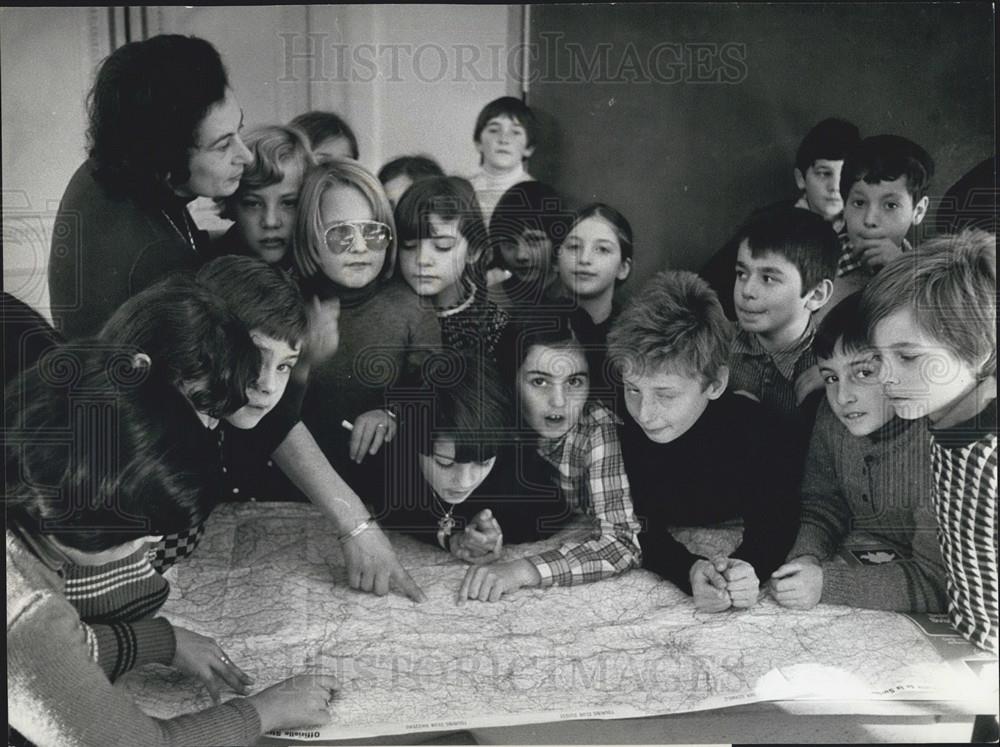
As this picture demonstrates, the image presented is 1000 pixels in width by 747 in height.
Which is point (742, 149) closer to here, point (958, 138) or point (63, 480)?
point (958, 138)

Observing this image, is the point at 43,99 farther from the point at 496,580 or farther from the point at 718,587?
the point at 718,587

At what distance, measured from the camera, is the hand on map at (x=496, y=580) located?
254 centimetres

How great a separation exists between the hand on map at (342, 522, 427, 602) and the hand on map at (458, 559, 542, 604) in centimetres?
13

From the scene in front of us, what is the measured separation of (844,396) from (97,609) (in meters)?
1.72

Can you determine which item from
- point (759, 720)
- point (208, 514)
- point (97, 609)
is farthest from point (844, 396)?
point (97, 609)

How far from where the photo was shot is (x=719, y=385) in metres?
2.56

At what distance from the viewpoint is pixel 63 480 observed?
2.45 m

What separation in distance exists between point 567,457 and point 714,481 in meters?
0.34

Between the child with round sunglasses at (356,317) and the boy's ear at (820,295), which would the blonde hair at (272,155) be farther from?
the boy's ear at (820,295)

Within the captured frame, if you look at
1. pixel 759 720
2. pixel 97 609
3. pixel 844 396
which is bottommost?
pixel 759 720

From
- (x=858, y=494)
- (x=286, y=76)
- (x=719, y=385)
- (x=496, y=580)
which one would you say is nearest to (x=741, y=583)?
(x=858, y=494)

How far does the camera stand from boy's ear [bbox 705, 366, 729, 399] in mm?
2555

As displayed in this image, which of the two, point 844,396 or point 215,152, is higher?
point 215,152

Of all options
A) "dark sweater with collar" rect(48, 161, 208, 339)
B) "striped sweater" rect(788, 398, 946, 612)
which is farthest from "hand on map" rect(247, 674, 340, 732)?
"striped sweater" rect(788, 398, 946, 612)
